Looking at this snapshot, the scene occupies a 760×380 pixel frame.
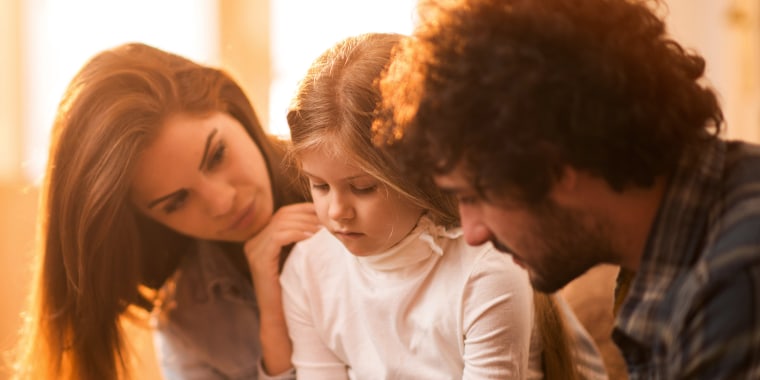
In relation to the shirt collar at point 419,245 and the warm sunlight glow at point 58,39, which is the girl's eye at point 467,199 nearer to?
the shirt collar at point 419,245

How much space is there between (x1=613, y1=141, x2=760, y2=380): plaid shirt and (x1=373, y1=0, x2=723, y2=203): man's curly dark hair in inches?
1.7

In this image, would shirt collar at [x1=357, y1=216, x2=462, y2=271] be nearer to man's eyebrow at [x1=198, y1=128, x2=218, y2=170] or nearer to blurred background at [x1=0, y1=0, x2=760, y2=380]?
man's eyebrow at [x1=198, y1=128, x2=218, y2=170]

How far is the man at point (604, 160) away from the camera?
849 millimetres

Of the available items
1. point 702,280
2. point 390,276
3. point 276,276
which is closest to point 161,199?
point 276,276

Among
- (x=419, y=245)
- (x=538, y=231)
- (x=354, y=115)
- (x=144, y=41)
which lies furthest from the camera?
(x=144, y=41)

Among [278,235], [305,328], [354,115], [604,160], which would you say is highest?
[604,160]

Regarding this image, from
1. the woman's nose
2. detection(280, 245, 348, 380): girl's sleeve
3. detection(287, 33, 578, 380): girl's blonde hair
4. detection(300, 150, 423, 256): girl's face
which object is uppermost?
detection(287, 33, 578, 380): girl's blonde hair

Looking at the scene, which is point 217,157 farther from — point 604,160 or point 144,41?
point 144,41

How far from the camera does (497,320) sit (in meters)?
1.26

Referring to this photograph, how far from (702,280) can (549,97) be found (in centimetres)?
24

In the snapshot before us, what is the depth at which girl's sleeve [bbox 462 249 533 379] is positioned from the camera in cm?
126

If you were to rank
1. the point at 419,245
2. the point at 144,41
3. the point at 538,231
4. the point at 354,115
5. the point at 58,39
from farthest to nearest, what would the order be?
the point at 58,39
the point at 144,41
the point at 419,245
the point at 354,115
the point at 538,231

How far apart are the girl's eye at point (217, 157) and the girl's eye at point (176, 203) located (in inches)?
2.9

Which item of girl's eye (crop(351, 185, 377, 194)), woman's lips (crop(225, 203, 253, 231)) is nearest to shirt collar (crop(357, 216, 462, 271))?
girl's eye (crop(351, 185, 377, 194))
